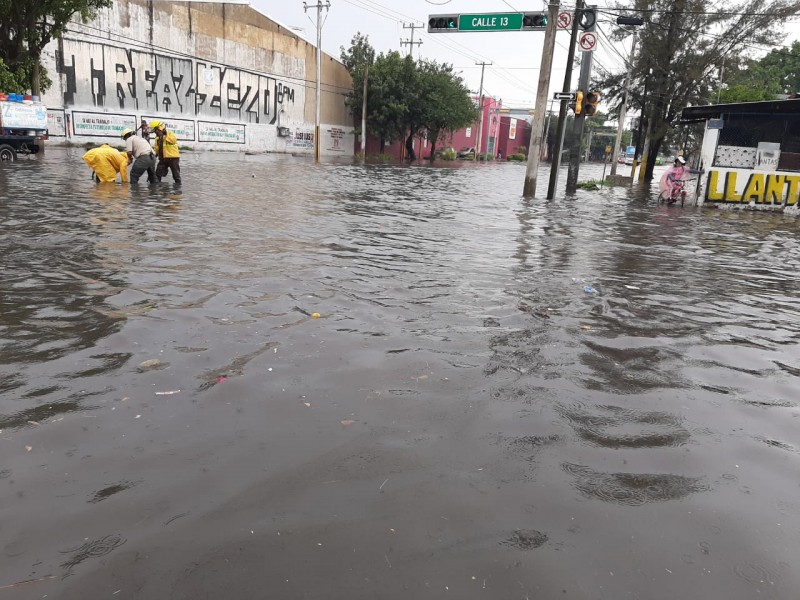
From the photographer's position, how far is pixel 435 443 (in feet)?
10.8

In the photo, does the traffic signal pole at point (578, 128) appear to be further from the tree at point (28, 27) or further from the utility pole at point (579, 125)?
the tree at point (28, 27)

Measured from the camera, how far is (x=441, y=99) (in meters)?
49.5

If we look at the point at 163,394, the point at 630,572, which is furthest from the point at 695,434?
the point at 163,394

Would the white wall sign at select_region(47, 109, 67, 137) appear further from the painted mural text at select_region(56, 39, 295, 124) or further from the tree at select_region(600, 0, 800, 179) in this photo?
the tree at select_region(600, 0, 800, 179)

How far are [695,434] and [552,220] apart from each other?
429 inches

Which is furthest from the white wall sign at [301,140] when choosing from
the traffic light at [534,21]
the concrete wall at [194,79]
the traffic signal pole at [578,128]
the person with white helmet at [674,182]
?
the person with white helmet at [674,182]

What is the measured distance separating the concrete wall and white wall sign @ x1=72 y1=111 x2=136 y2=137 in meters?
0.05

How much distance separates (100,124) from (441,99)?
2638 centimetres

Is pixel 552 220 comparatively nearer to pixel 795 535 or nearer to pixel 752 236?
A: pixel 752 236

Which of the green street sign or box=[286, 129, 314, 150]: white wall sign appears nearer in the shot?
the green street sign

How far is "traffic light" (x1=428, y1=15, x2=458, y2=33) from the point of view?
1958 cm

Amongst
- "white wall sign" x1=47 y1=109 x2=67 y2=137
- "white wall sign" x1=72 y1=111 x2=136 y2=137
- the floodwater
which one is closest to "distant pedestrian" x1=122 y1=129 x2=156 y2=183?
the floodwater

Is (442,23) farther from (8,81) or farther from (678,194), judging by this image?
(8,81)

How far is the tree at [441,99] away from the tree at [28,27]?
92.3 feet
